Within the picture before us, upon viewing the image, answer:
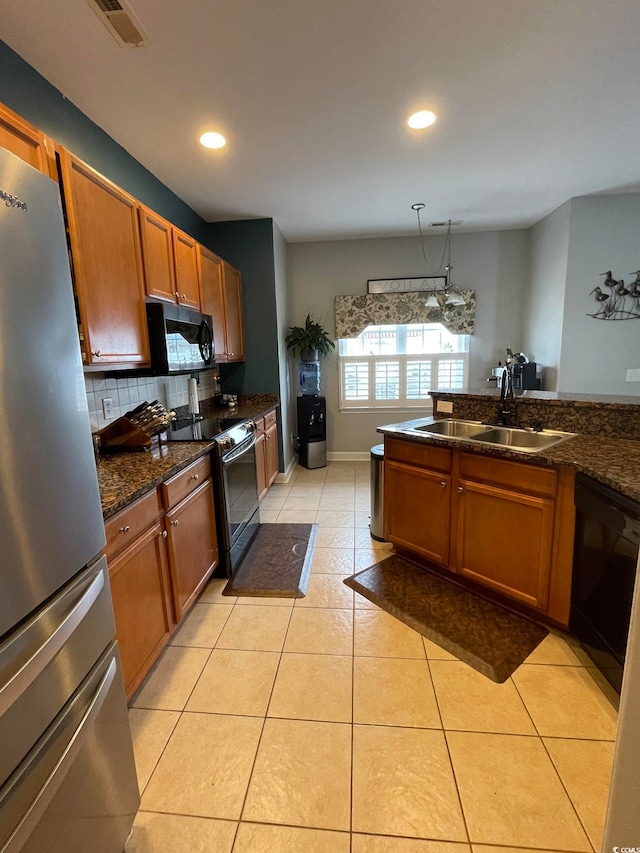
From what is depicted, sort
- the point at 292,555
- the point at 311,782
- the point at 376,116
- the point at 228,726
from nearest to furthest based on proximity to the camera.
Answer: the point at 311,782 < the point at 228,726 < the point at 376,116 < the point at 292,555

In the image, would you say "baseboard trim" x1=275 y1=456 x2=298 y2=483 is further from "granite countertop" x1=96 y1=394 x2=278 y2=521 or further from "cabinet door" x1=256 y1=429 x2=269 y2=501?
"granite countertop" x1=96 y1=394 x2=278 y2=521

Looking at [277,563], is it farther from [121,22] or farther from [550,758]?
[121,22]

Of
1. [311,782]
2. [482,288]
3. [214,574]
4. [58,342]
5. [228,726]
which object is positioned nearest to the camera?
[58,342]

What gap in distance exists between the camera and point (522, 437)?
2.31m

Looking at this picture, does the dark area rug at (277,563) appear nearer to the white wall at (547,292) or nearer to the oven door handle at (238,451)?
the oven door handle at (238,451)

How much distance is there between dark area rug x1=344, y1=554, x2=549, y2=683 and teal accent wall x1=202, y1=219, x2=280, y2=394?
7.71 feet

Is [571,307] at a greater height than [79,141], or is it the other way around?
[79,141]

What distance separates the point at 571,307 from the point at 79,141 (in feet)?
13.6

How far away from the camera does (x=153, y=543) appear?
1622mm

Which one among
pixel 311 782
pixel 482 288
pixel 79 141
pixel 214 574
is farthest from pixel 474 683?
pixel 482 288

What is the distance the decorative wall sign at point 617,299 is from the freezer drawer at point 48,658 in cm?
452

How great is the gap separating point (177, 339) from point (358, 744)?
2.26 m

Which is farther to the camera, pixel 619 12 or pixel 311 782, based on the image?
pixel 619 12

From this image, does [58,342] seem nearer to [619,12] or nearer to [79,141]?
[79,141]
